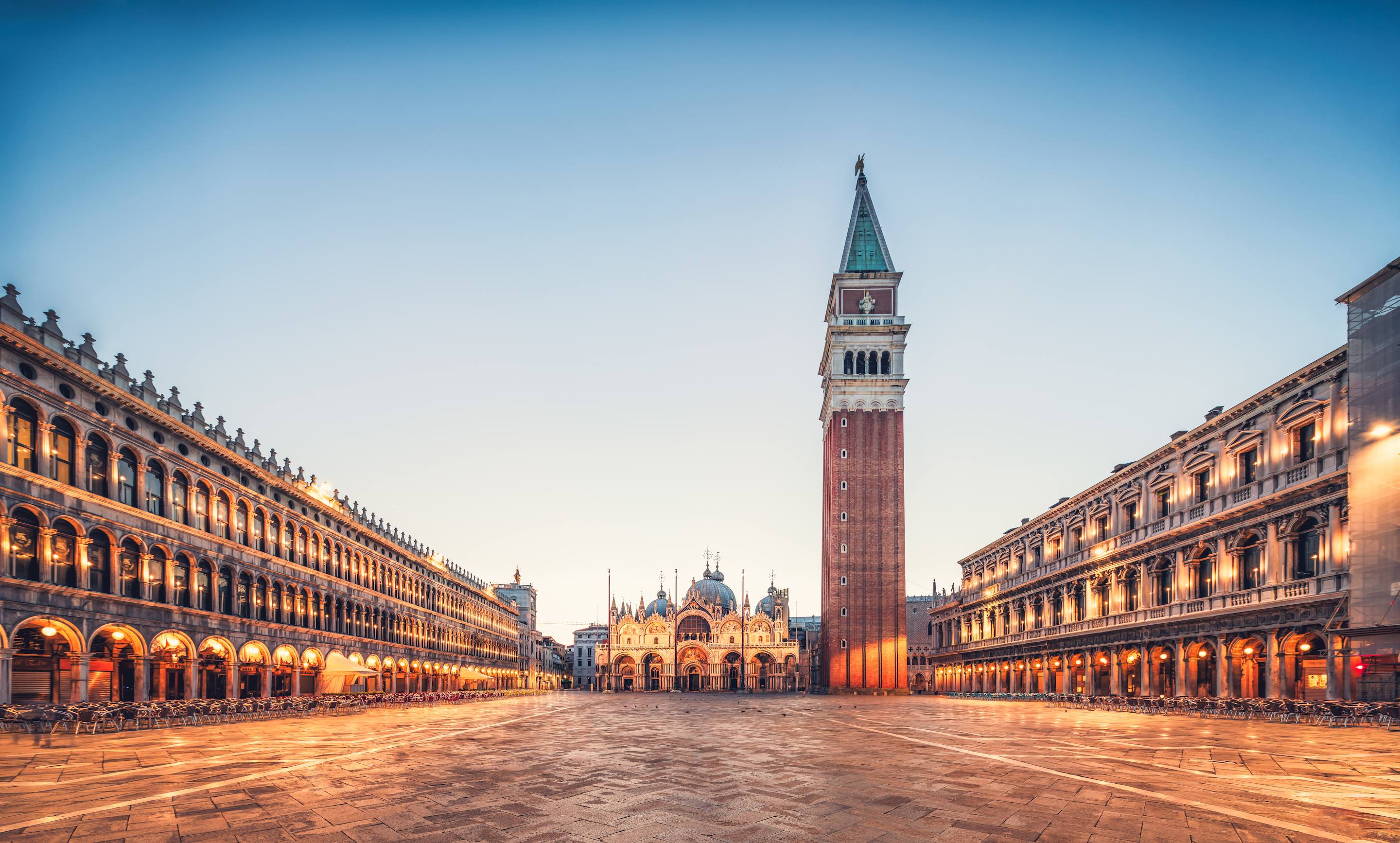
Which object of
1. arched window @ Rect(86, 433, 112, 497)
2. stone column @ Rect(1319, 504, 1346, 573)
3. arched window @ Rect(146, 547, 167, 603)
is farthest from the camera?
arched window @ Rect(146, 547, 167, 603)

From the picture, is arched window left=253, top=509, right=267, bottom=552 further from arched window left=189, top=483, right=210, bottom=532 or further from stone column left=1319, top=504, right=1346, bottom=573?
stone column left=1319, top=504, right=1346, bottom=573

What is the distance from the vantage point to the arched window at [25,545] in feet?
74.7

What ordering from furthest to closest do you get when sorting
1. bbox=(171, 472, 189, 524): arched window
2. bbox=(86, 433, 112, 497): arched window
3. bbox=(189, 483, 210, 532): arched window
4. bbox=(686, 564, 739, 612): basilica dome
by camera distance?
bbox=(686, 564, 739, 612): basilica dome
bbox=(189, 483, 210, 532): arched window
bbox=(171, 472, 189, 524): arched window
bbox=(86, 433, 112, 497): arched window

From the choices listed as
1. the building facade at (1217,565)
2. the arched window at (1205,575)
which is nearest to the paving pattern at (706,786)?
the building facade at (1217,565)

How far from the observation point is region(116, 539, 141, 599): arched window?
27.2 m

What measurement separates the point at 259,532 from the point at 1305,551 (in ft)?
142

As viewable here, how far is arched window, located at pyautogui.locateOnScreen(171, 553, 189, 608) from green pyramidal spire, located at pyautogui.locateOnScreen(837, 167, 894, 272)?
207ft

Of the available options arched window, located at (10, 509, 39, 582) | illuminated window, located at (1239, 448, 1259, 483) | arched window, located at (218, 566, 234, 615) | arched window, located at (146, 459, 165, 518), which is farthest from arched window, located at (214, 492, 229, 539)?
illuminated window, located at (1239, 448, 1259, 483)

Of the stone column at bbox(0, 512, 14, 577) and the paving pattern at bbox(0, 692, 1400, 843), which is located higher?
the stone column at bbox(0, 512, 14, 577)

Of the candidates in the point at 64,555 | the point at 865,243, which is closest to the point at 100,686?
the point at 64,555

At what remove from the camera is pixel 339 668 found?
3866 centimetres

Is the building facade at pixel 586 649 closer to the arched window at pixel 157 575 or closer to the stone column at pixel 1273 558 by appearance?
the arched window at pixel 157 575

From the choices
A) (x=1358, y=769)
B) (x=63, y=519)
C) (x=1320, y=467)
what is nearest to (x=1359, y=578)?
(x=1320, y=467)

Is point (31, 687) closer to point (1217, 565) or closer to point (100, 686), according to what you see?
point (100, 686)
